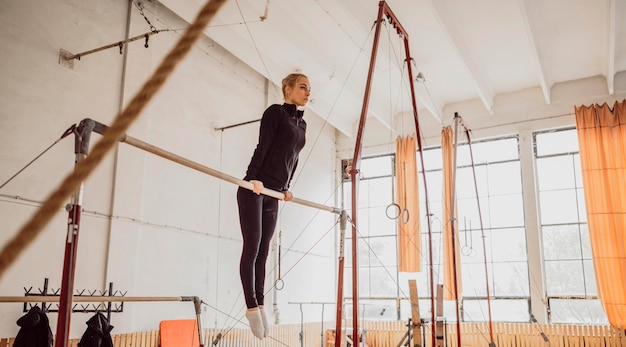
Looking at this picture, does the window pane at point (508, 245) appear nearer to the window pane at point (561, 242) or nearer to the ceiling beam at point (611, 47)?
the window pane at point (561, 242)

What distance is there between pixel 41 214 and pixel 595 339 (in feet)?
29.4

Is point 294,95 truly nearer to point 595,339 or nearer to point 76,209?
point 76,209

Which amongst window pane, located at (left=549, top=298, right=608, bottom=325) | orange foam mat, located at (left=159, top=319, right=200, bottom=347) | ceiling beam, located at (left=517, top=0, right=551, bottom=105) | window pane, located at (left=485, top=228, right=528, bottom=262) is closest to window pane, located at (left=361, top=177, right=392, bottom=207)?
window pane, located at (left=485, top=228, right=528, bottom=262)

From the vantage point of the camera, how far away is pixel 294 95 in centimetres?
323

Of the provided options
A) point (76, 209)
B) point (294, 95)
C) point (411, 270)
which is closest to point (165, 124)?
point (294, 95)

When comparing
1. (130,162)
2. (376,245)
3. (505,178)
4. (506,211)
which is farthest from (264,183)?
(376,245)

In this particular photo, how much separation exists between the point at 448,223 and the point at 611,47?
3824 millimetres

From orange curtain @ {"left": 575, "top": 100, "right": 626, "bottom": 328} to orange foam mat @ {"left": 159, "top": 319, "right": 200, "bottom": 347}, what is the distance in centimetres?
622

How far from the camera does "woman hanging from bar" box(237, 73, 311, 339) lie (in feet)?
9.80

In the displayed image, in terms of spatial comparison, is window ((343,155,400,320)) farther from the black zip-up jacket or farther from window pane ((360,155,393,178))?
the black zip-up jacket

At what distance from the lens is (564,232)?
8953 mm

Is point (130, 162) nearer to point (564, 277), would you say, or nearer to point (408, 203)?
point (408, 203)

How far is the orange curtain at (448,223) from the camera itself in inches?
359

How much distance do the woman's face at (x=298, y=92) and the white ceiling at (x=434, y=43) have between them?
3106 mm
